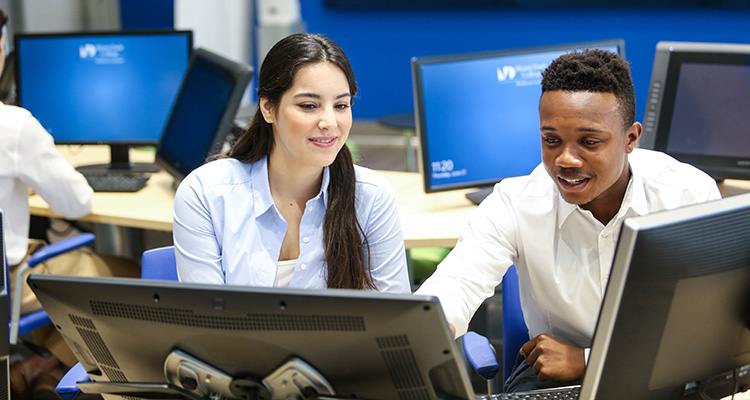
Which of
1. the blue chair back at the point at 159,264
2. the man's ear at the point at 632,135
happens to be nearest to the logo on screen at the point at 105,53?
the blue chair back at the point at 159,264

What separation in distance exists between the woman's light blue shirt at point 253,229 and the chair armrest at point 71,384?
0.28 m

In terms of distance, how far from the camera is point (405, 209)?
2.67m

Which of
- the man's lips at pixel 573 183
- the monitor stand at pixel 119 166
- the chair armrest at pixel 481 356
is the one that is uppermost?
the man's lips at pixel 573 183

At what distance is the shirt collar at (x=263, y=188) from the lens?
1800 millimetres

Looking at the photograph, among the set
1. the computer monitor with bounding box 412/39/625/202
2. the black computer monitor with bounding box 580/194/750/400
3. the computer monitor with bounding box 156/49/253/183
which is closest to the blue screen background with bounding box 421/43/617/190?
the computer monitor with bounding box 412/39/625/202

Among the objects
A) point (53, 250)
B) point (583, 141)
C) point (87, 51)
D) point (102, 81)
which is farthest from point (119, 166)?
point (583, 141)

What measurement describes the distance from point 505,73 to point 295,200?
1050mm

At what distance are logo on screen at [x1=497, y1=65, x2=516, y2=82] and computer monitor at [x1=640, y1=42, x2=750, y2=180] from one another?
1.47 feet

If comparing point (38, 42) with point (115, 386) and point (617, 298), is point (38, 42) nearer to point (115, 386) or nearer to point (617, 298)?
point (115, 386)

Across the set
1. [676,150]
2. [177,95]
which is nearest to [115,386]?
[177,95]

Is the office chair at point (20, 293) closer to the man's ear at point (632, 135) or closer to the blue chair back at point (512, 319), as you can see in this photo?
the blue chair back at point (512, 319)

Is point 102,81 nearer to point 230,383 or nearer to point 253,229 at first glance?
point 253,229

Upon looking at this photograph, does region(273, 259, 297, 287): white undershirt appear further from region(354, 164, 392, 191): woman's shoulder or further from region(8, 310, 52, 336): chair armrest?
region(8, 310, 52, 336): chair armrest

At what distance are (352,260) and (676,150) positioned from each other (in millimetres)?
1376
